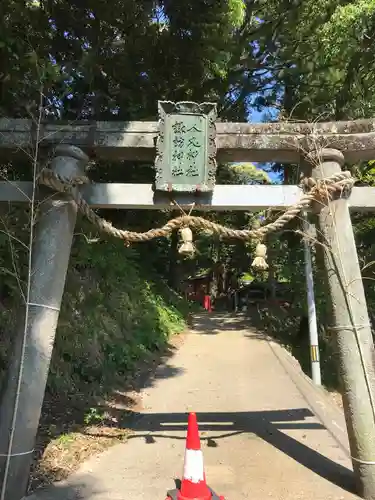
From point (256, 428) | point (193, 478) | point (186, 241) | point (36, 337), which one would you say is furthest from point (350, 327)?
point (36, 337)

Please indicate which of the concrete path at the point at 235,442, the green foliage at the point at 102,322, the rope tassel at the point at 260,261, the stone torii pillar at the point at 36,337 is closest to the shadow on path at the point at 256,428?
the concrete path at the point at 235,442

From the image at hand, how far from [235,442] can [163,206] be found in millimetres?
3185

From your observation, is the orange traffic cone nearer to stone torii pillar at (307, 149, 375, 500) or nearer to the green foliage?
stone torii pillar at (307, 149, 375, 500)

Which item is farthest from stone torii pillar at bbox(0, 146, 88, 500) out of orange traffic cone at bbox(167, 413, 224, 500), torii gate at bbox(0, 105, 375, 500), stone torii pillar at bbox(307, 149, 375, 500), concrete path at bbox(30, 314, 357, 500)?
stone torii pillar at bbox(307, 149, 375, 500)

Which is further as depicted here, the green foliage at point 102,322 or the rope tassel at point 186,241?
the green foliage at point 102,322

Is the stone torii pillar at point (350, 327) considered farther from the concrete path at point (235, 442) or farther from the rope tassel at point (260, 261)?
the rope tassel at point (260, 261)

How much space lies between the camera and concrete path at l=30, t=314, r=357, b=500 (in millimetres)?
4230

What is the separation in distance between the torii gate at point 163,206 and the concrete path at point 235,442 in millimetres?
642

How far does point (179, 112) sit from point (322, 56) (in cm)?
843

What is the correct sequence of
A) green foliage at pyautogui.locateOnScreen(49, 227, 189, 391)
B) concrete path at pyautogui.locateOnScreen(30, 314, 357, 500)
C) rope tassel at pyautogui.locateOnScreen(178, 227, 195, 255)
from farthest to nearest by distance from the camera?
green foliage at pyautogui.locateOnScreen(49, 227, 189, 391) → rope tassel at pyautogui.locateOnScreen(178, 227, 195, 255) → concrete path at pyautogui.locateOnScreen(30, 314, 357, 500)

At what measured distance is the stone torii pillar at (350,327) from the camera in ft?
13.0

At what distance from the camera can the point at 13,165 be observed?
623 centimetres

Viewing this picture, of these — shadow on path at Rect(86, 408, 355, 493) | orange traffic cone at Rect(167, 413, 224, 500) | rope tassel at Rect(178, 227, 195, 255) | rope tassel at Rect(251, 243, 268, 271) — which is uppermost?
rope tassel at Rect(178, 227, 195, 255)

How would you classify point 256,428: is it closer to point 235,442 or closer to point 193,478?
point 235,442
